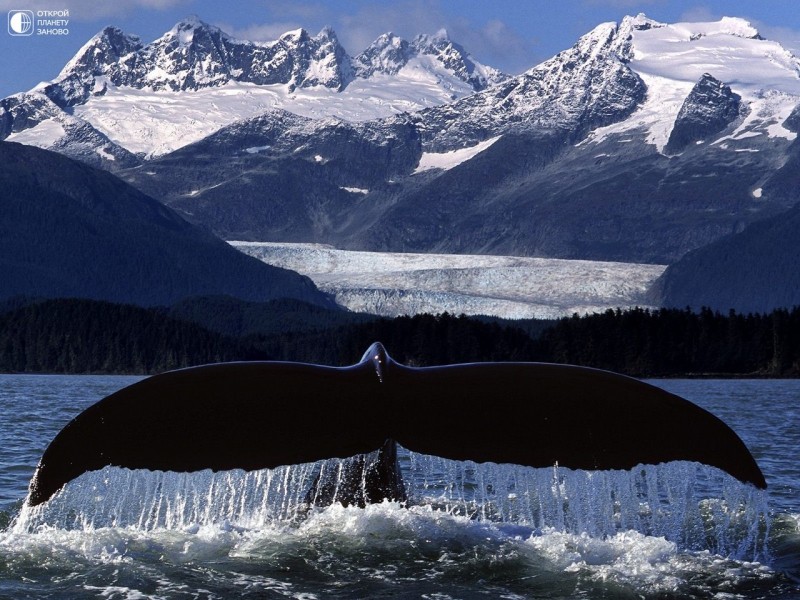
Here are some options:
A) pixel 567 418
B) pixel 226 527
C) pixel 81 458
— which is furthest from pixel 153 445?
pixel 226 527

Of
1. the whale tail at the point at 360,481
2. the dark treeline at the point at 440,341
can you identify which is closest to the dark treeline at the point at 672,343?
the dark treeline at the point at 440,341

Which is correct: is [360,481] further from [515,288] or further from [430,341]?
[515,288]

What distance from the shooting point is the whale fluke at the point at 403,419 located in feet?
23.5

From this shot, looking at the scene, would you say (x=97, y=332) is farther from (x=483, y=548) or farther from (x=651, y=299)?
(x=483, y=548)

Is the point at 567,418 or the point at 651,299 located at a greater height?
the point at 651,299

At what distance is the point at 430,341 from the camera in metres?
106

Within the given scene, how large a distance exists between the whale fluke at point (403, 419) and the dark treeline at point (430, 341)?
8806cm

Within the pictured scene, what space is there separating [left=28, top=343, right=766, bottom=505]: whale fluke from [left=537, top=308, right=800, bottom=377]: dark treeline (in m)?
90.2

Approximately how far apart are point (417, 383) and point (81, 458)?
1881 mm

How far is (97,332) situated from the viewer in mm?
119750

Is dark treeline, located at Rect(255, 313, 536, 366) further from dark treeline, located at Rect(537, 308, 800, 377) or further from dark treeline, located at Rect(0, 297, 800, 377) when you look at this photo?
dark treeline, located at Rect(537, 308, 800, 377)

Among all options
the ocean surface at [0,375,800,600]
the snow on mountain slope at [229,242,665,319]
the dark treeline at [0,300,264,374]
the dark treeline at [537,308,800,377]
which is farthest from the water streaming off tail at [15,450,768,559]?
the snow on mountain slope at [229,242,665,319]

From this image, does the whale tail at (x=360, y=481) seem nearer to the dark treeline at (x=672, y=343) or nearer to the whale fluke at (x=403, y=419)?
the whale fluke at (x=403, y=419)

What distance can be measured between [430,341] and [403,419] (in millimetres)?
98042
